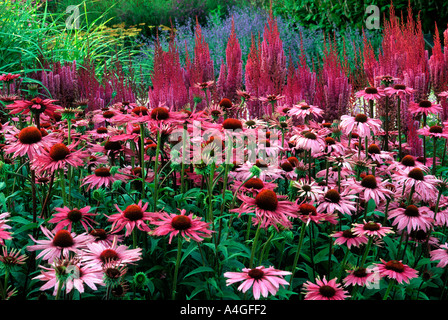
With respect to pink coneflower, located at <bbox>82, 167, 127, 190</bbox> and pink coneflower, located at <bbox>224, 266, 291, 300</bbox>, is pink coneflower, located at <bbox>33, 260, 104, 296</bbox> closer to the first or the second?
pink coneflower, located at <bbox>224, 266, 291, 300</bbox>

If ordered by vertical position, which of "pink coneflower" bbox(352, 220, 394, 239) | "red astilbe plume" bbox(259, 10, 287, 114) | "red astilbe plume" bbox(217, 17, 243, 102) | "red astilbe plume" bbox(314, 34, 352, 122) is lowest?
"pink coneflower" bbox(352, 220, 394, 239)

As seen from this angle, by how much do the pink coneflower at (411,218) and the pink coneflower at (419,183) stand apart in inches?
3.0

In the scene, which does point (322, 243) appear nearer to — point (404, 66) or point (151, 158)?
point (151, 158)

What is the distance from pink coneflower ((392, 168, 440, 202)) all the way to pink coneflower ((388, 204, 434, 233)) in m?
0.08

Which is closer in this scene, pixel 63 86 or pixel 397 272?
pixel 397 272

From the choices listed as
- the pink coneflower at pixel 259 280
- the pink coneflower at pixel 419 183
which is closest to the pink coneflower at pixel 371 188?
the pink coneflower at pixel 419 183

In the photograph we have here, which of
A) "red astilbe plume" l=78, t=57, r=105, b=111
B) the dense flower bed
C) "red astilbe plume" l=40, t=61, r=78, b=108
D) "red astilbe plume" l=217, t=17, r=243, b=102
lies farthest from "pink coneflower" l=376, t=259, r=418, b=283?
"red astilbe plume" l=40, t=61, r=78, b=108

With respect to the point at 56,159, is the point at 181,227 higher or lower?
lower

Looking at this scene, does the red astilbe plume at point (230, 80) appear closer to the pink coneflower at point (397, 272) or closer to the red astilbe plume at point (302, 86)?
the red astilbe plume at point (302, 86)

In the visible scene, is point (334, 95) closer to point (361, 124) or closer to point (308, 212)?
point (361, 124)

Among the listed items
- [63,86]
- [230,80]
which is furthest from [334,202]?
[63,86]

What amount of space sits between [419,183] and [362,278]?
57 cm

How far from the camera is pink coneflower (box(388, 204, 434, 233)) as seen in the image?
1.69 m

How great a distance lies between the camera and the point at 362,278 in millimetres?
1500
